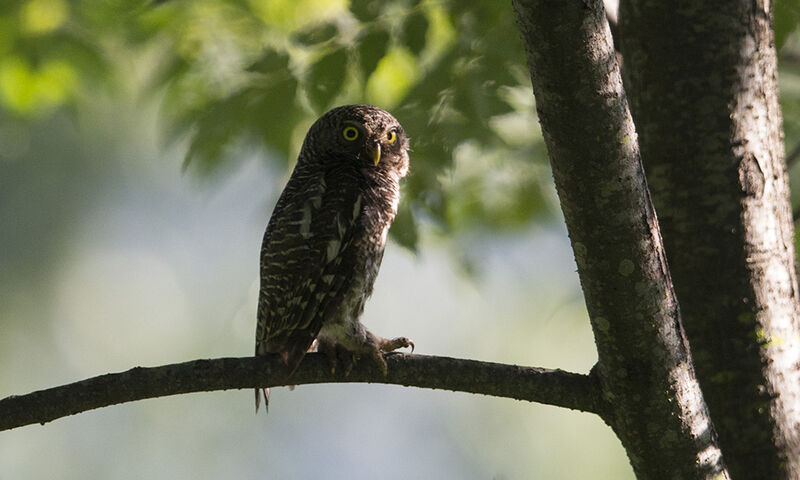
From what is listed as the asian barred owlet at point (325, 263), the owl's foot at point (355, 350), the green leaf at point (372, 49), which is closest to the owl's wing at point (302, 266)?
the asian barred owlet at point (325, 263)

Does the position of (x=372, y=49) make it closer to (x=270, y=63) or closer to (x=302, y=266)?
(x=270, y=63)

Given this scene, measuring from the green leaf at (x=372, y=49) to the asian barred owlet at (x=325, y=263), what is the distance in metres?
0.47

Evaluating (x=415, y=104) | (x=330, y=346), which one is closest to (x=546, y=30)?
(x=415, y=104)

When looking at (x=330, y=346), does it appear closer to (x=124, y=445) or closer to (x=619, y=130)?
(x=619, y=130)

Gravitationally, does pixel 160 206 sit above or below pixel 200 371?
above

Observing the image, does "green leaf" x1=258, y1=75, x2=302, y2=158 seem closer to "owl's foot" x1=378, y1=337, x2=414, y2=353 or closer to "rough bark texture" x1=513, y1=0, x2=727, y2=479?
"owl's foot" x1=378, y1=337, x2=414, y2=353

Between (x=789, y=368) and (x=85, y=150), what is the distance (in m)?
14.3

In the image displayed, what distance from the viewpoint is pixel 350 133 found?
329cm

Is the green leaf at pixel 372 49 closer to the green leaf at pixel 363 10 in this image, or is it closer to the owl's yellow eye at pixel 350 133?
the green leaf at pixel 363 10

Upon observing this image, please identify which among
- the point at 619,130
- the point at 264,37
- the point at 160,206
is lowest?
the point at 619,130

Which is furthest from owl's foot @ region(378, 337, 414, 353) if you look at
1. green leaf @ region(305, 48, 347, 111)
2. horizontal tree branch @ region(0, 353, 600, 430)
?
green leaf @ region(305, 48, 347, 111)

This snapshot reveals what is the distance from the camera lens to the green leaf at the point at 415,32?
2.74 m

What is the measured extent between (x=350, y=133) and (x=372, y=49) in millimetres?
606

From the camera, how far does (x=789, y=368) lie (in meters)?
2.16
